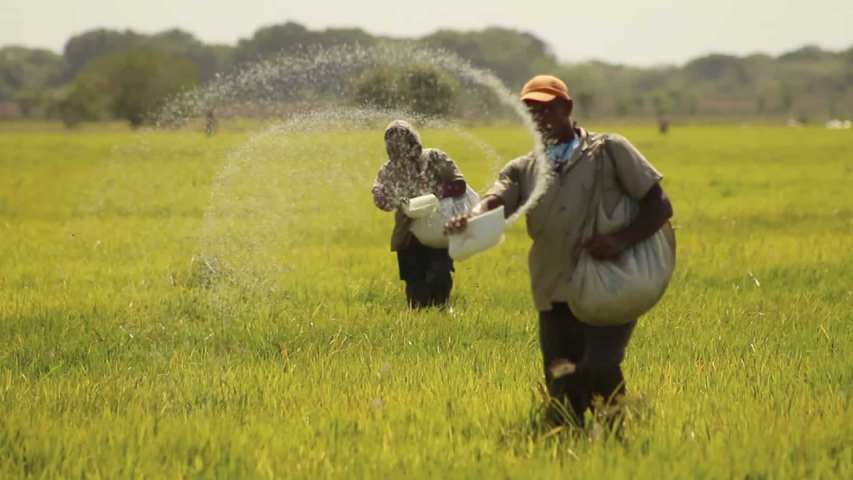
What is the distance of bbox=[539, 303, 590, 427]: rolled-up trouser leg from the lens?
4457 mm

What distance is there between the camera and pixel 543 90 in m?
4.23

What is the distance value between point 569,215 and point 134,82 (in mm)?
79779

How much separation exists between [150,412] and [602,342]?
1892mm

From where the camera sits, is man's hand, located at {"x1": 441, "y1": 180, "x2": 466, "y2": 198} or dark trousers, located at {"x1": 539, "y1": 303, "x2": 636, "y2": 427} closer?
dark trousers, located at {"x1": 539, "y1": 303, "x2": 636, "y2": 427}

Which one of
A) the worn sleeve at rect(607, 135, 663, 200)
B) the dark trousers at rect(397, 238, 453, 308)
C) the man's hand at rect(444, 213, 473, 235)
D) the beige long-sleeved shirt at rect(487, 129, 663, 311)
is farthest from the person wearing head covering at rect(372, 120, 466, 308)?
the man's hand at rect(444, 213, 473, 235)

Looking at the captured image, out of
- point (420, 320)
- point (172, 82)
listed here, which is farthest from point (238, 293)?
point (172, 82)

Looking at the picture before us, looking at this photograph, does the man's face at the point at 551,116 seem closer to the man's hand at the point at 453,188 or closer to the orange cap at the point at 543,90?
the orange cap at the point at 543,90

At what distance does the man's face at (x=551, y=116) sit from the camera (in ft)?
13.9

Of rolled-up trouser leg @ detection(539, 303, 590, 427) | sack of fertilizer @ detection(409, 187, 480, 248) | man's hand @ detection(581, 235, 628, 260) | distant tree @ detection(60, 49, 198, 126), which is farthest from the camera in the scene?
distant tree @ detection(60, 49, 198, 126)

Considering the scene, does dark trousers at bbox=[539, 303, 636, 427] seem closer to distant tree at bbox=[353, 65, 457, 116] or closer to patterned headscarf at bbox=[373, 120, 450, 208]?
patterned headscarf at bbox=[373, 120, 450, 208]

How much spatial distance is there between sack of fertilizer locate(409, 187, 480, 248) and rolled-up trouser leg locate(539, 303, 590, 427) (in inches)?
103

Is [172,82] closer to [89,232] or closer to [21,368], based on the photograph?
[89,232]

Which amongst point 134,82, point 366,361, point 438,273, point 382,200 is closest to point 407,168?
point 382,200

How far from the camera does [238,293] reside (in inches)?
Answer: 343
